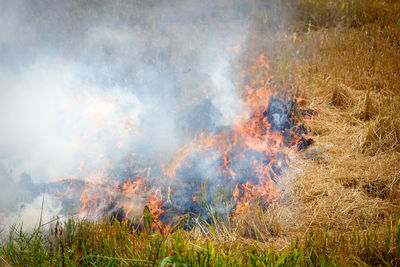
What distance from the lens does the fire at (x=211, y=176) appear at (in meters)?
2.80

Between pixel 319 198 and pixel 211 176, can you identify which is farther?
pixel 211 176

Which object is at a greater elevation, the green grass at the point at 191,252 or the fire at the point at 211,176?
the fire at the point at 211,176

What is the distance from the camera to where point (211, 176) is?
309 cm

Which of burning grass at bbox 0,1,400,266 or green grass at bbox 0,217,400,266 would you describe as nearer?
green grass at bbox 0,217,400,266

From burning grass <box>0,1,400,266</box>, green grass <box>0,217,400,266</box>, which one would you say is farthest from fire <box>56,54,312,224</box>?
green grass <box>0,217,400,266</box>

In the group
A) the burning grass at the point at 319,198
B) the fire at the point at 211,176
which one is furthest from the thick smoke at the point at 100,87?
the burning grass at the point at 319,198

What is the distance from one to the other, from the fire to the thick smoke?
0.13 metres

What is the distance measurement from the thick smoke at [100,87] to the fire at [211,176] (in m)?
0.13

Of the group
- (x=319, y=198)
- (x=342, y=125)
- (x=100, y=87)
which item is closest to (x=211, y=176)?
(x=319, y=198)

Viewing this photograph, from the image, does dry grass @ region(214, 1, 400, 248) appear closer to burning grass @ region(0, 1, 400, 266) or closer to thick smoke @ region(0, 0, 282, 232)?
burning grass @ region(0, 1, 400, 266)

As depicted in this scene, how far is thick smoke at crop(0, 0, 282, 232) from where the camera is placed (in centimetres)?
333

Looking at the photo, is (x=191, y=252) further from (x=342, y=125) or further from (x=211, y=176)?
(x=342, y=125)

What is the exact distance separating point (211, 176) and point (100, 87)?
234 centimetres

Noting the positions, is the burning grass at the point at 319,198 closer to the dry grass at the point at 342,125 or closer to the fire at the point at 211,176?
the dry grass at the point at 342,125
